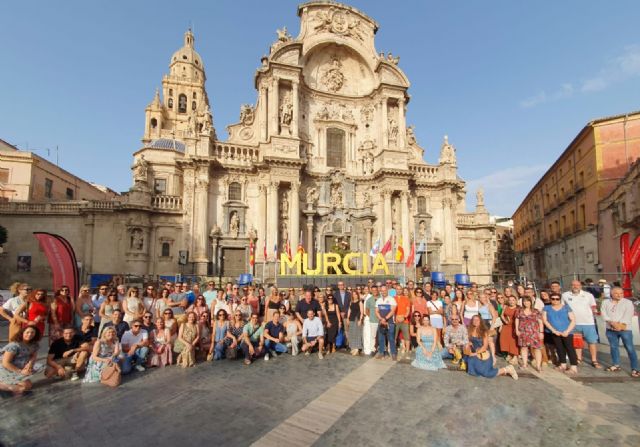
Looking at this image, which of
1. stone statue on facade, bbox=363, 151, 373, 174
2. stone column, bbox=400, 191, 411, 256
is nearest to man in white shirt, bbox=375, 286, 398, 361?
stone column, bbox=400, 191, 411, 256

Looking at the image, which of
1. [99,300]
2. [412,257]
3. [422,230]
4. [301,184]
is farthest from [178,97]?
[99,300]

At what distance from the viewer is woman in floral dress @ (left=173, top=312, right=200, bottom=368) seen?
808cm

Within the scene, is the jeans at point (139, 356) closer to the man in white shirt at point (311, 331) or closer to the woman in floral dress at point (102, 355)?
the woman in floral dress at point (102, 355)

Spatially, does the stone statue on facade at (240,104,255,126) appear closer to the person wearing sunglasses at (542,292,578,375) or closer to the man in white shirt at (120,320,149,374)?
the man in white shirt at (120,320,149,374)

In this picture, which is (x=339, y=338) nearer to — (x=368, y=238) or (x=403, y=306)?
(x=403, y=306)

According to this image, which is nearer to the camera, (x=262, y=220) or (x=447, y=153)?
(x=262, y=220)

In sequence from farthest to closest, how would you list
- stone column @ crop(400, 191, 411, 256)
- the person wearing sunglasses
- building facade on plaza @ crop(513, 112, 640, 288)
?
1. stone column @ crop(400, 191, 411, 256)
2. building facade on plaza @ crop(513, 112, 640, 288)
3. the person wearing sunglasses

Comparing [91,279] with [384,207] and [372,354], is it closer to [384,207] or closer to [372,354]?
[372,354]

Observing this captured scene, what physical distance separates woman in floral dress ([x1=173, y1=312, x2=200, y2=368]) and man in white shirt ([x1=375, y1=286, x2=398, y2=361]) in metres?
4.76

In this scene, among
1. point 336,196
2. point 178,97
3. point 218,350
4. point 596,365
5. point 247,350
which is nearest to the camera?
point 596,365

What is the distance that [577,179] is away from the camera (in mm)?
28672

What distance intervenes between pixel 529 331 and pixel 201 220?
21021 millimetres

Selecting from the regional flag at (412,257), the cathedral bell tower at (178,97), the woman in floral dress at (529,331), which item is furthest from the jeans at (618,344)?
the cathedral bell tower at (178,97)

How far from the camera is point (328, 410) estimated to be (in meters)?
5.46
